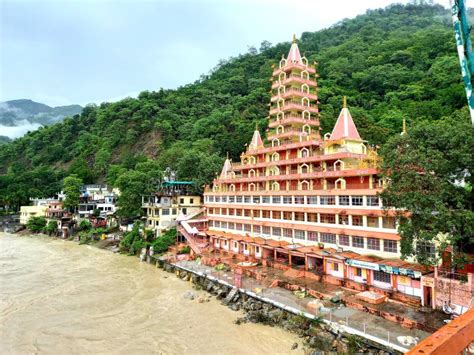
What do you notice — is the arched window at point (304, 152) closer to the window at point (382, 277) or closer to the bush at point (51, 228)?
Result: the window at point (382, 277)

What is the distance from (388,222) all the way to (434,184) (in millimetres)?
6077

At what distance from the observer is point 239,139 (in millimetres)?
68000

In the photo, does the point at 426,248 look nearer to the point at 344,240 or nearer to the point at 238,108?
the point at 344,240

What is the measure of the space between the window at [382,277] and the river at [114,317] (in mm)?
8276

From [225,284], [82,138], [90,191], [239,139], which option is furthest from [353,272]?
[82,138]

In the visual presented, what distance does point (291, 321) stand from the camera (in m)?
19.4

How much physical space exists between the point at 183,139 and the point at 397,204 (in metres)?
70.4

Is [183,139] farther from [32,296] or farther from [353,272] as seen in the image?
[353,272]

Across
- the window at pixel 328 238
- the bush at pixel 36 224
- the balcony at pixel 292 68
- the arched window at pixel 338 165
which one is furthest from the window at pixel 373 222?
the bush at pixel 36 224

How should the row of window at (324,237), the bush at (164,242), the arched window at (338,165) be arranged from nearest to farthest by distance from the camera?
the row of window at (324,237) → the arched window at (338,165) → the bush at (164,242)

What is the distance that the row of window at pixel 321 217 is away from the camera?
78.2ft

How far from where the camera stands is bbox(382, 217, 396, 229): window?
23.0 metres

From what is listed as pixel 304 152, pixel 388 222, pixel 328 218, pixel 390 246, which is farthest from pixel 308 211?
pixel 390 246

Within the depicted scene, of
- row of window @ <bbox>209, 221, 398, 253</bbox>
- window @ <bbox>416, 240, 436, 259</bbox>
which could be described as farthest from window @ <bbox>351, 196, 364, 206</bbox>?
window @ <bbox>416, 240, 436, 259</bbox>
